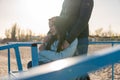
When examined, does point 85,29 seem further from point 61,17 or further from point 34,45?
point 34,45

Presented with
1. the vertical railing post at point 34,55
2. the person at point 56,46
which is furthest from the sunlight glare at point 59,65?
the vertical railing post at point 34,55

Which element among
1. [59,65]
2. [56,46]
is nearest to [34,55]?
[56,46]

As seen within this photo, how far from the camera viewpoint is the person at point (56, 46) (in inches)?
115

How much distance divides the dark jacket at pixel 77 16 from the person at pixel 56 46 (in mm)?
56

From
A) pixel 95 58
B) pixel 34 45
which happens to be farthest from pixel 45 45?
pixel 95 58

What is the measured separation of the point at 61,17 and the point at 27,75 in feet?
7.28

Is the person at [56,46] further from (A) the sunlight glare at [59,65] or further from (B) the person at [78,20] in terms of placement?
(A) the sunlight glare at [59,65]

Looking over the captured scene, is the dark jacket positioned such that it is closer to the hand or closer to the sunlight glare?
the hand

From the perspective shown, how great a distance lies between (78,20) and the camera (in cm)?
300

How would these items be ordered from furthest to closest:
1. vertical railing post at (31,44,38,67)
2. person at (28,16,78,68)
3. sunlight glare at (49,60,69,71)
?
vertical railing post at (31,44,38,67)
person at (28,16,78,68)
sunlight glare at (49,60,69,71)

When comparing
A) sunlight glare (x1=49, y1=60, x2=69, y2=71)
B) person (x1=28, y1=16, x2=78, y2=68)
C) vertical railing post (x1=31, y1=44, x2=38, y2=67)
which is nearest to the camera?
sunlight glare (x1=49, y1=60, x2=69, y2=71)

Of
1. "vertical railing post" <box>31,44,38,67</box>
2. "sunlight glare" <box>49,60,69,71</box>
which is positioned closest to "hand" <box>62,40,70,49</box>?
"vertical railing post" <box>31,44,38,67</box>

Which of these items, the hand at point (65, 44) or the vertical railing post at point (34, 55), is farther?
the vertical railing post at point (34, 55)

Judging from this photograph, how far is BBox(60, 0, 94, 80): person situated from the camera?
9.78 feet
